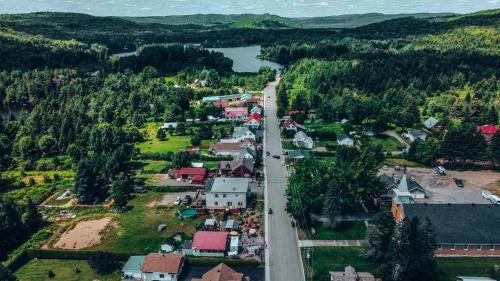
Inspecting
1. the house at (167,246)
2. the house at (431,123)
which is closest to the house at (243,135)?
the house at (167,246)

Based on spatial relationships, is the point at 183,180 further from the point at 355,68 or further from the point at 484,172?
the point at 355,68

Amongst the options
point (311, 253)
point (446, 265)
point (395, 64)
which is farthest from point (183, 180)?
point (395, 64)

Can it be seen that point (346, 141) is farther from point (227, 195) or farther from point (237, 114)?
point (227, 195)

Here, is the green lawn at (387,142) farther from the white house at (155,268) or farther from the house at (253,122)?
the white house at (155,268)

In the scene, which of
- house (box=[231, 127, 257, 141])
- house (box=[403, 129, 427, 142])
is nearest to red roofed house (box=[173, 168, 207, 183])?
house (box=[231, 127, 257, 141])

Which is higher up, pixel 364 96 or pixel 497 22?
pixel 497 22

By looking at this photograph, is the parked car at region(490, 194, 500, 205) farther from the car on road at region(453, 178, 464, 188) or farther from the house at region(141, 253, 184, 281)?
the house at region(141, 253, 184, 281)
